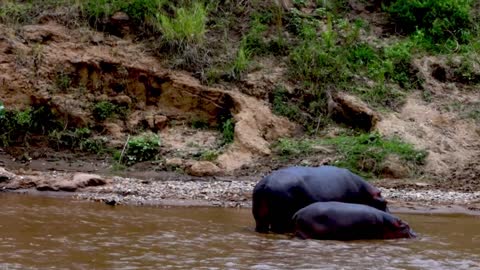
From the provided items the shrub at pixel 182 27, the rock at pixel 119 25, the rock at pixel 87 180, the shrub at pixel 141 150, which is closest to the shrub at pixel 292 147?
the shrub at pixel 141 150

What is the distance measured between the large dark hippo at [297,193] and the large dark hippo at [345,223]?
307mm

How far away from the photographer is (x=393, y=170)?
12.7 metres

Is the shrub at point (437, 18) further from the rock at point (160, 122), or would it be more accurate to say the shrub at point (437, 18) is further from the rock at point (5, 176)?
the rock at point (5, 176)

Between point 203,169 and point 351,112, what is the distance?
3845 mm

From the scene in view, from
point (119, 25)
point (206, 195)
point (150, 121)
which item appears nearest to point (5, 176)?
point (206, 195)

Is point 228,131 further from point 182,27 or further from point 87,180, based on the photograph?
point 87,180

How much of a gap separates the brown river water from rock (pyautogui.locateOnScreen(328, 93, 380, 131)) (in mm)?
5422

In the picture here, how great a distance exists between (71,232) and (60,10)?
32.3ft

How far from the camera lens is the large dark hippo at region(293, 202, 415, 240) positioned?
23.9 ft

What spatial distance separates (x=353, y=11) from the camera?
18297 millimetres

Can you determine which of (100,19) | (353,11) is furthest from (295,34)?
(100,19)

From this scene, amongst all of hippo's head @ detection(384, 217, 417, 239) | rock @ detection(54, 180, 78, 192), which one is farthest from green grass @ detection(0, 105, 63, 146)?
hippo's head @ detection(384, 217, 417, 239)

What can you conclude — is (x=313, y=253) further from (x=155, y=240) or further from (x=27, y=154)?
(x=27, y=154)

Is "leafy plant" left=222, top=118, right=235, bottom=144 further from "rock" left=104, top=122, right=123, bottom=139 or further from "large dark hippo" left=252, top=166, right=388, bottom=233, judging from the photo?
"large dark hippo" left=252, top=166, right=388, bottom=233
